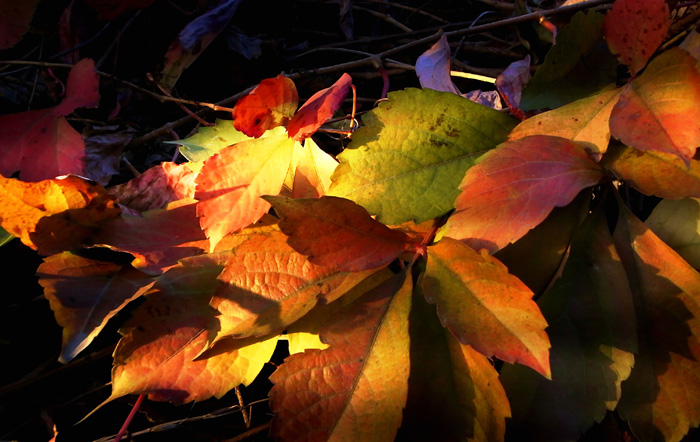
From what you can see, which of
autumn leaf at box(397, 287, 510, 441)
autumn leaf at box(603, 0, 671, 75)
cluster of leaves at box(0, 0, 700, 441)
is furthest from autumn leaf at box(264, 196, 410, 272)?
autumn leaf at box(603, 0, 671, 75)

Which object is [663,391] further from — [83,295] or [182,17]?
[182,17]

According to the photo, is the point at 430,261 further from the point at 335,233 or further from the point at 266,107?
the point at 266,107

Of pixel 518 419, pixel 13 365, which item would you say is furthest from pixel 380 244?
pixel 13 365

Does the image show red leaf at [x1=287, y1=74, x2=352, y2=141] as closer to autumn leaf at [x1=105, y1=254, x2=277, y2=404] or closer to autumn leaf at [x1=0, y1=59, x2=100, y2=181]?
autumn leaf at [x1=105, y1=254, x2=277, y2=404]

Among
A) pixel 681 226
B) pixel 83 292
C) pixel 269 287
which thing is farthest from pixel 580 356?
pixel 83 292

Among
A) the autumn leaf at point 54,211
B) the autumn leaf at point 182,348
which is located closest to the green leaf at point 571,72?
the autumn leaf at point 182,348

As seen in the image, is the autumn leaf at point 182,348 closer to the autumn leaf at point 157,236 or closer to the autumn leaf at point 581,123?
the autumn leaf at point 157,236
